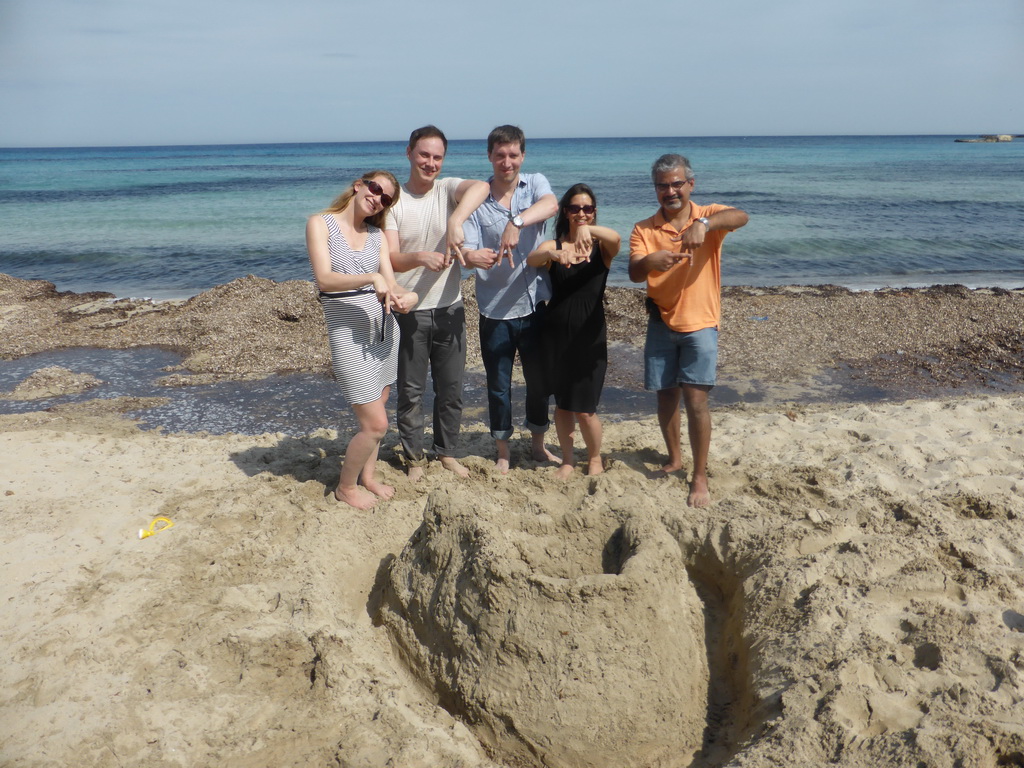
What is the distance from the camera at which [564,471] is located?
14.8 feet

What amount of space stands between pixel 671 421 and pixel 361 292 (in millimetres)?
2125

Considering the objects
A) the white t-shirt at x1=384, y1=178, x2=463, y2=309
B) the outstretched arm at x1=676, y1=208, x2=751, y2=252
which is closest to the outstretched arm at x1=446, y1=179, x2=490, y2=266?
the white t-shirt at x1=384, y1=178, x2=463, y2=309

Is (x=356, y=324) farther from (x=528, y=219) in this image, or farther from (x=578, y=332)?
(x=578, y=332)

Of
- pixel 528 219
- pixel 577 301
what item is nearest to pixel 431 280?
pixel 528 219

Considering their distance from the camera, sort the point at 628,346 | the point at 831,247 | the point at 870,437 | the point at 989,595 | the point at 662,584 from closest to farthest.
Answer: the point at 662,584
the point at 989,595
the point at 870,437
the point at 628,346
the point at 831,247

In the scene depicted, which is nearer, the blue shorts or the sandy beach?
the sandy beach

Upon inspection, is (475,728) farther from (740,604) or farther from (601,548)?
(740,604)

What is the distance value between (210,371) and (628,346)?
489 cm

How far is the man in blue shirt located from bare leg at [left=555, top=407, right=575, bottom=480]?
0.61 feet

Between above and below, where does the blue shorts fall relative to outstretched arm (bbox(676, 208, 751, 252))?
below

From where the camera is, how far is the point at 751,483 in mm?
4352

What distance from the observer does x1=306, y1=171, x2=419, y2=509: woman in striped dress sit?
3676mm

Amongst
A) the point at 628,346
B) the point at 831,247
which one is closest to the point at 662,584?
the point at 628,346

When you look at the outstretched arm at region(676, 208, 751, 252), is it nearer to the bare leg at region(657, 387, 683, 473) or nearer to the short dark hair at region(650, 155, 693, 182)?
the short dark hair at region(650, 155, 693, 182)
